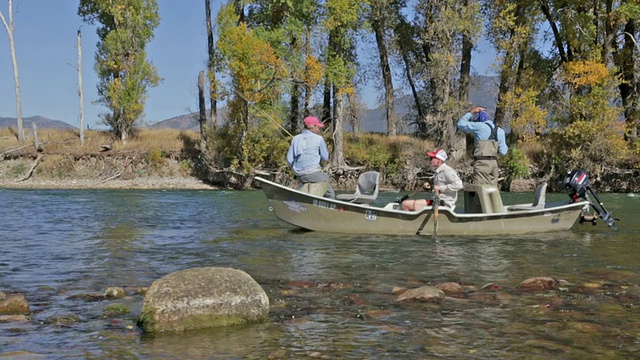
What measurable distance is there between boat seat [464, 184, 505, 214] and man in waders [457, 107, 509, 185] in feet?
0.71

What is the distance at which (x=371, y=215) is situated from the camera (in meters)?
13.4

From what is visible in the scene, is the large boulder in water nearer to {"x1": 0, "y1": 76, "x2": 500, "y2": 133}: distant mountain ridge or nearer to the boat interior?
the boat interior

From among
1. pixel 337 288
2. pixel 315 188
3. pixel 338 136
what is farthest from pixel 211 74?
pixel 337 288

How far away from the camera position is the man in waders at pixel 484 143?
13.6 metres

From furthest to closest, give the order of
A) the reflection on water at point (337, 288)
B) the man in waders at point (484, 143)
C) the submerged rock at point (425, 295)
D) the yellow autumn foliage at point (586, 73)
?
the yellow autumn foliage at point (586, 73), the man in waders at point (484, 143), the submerged rock at point (425, 295), the reflection on water at point (337, 288)

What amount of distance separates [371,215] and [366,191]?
154 cm

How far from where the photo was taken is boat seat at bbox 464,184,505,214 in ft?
44.8

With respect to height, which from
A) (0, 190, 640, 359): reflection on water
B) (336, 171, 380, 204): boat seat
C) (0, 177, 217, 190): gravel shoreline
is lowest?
(0, 177, 217, 190): gravel shoreline

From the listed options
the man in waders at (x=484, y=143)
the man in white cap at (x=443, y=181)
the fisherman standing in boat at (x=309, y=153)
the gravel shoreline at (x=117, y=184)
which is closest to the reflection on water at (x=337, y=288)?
the man in white cap at (x=443, y=181)

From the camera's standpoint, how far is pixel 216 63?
118 ft

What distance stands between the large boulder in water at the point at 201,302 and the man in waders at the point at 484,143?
25.4 ft

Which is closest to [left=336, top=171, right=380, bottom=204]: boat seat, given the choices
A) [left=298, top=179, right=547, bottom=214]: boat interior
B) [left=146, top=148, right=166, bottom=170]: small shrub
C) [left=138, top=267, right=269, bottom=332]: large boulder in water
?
[left=298, top=179, right=547, bottom=214]: boat interior

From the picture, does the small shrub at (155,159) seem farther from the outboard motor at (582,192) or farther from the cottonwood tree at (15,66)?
the outboard motor at (582,192)

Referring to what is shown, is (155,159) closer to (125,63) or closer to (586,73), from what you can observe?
(125,63)
